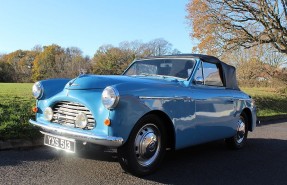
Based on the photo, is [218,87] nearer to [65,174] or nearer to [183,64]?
[183,64]

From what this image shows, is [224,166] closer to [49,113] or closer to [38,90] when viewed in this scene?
[49,113]

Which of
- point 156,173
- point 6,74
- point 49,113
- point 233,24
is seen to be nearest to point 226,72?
point 156,173

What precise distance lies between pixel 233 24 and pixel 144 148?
15094 millimetres

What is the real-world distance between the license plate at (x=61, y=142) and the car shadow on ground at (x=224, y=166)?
1103 millimetres

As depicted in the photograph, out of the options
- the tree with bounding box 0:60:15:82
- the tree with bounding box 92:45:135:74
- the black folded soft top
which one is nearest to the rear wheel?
the black folded soft top

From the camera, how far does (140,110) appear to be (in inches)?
163

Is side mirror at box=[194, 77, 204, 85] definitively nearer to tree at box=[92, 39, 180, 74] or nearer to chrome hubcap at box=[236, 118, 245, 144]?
chrome hubcap at box=[236, 118, 245, 144]

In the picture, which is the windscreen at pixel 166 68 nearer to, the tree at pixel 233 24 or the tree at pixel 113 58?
the tree at pixel 233 24

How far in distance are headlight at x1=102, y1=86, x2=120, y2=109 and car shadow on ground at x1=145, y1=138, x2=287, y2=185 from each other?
46.5 inches

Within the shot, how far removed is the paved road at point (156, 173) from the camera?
13.8 ft

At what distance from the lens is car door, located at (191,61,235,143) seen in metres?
5.22

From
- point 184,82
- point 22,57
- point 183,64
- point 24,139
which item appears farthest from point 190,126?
point 22,57

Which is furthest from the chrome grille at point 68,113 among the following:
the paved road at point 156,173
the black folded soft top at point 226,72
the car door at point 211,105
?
the black folded soft top at point 226,72

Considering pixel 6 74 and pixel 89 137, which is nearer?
pixel 89 137
